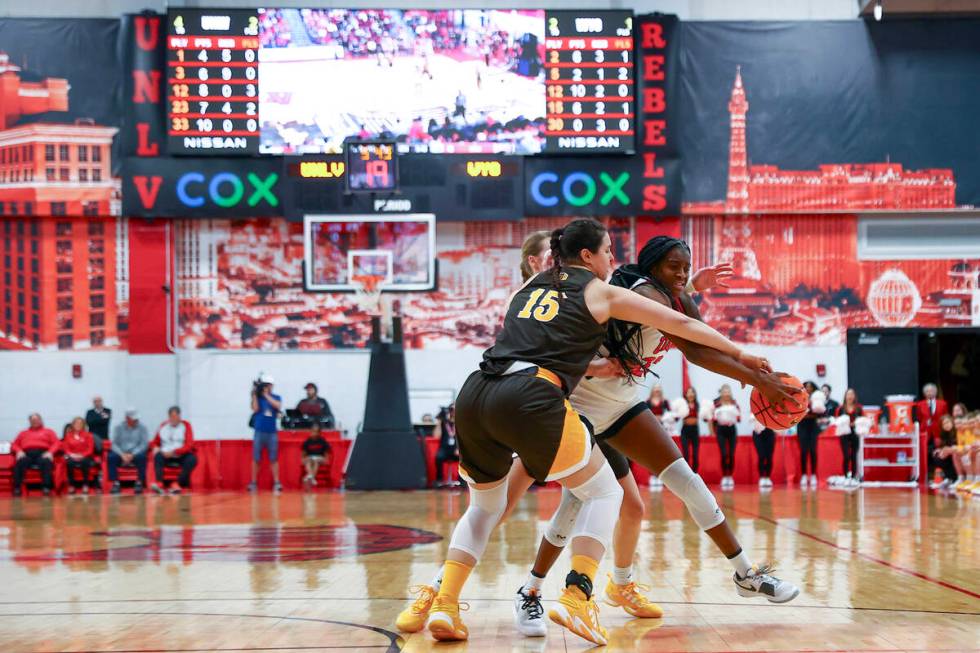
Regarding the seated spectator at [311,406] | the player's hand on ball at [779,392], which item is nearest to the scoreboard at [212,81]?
the seated spectator at [311,406]

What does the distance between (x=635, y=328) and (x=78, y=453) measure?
44.9 ft

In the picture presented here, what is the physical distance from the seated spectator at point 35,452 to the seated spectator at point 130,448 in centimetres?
84

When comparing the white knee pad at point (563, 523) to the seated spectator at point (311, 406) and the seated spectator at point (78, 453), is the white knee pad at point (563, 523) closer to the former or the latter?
the seated spectator at point (311, 406)

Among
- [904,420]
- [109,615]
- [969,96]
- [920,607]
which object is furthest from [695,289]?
[969,96]

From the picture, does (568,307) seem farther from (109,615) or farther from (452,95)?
(452,95)

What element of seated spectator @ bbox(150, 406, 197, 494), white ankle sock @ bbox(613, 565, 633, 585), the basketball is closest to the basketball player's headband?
the basketball

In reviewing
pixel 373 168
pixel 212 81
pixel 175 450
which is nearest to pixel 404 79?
pixel 373 168

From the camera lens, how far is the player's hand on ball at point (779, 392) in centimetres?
406

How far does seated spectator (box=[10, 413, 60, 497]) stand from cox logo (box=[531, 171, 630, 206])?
830 centimetres

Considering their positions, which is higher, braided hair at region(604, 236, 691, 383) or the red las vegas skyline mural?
the red las vegas skyline mural

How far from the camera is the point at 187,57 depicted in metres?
17.1

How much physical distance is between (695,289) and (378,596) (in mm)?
2031

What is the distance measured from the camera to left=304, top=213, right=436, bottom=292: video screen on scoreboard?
16.6 meters

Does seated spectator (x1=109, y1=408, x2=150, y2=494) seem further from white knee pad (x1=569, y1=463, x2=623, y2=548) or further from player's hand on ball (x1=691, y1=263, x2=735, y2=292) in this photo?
white knee pad (x1=569, y1=463, x2=623, y2=548)
